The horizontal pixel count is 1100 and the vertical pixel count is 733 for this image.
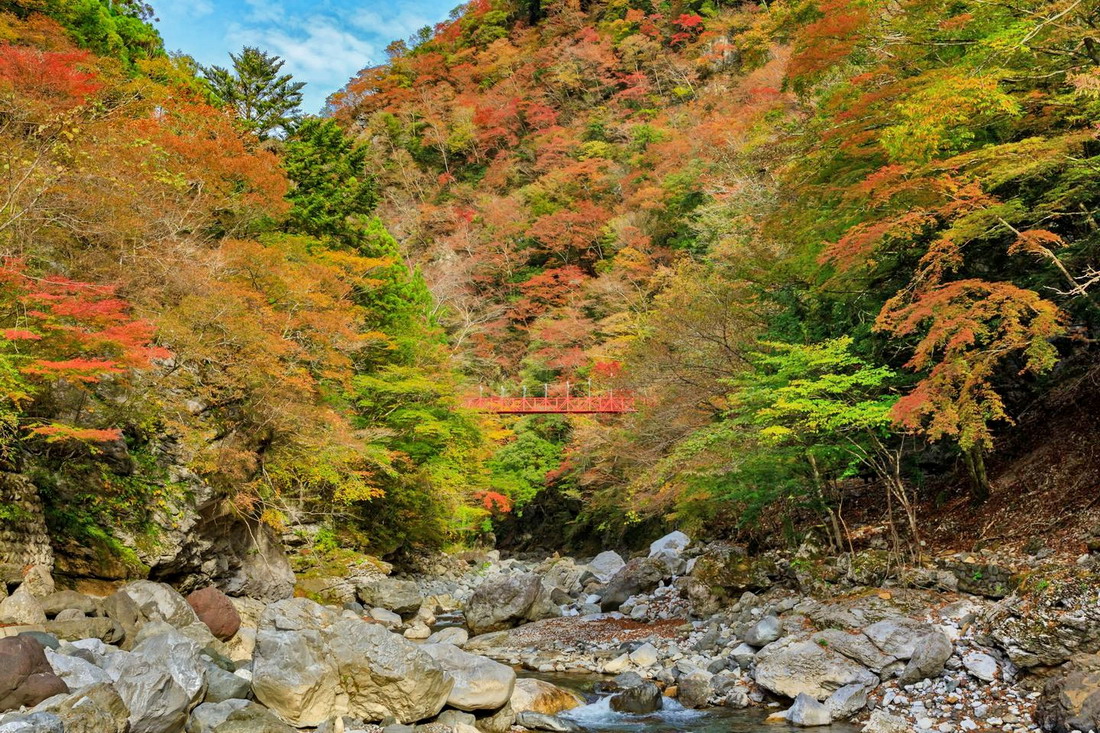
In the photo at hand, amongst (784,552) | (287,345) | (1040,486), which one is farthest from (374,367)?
(1040,486)

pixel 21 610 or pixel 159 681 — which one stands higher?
pixel 21 610

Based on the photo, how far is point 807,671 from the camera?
6676 millimetres

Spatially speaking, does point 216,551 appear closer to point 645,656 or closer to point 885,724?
point 645,656

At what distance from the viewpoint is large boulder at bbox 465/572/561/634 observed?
11836 millimetres

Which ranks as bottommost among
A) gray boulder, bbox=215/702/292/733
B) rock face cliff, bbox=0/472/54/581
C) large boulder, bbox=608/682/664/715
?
large boulder, bbox=608/682/664/715

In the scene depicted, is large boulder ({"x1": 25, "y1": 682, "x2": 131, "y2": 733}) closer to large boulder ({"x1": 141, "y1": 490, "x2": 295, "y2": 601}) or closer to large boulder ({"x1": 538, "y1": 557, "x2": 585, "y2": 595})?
large boulder ({"x1": 141, "y1": 490, "x2": 295, "y2": 601})

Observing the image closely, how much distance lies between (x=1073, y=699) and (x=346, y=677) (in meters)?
5.76

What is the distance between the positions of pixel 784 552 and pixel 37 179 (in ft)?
38.6

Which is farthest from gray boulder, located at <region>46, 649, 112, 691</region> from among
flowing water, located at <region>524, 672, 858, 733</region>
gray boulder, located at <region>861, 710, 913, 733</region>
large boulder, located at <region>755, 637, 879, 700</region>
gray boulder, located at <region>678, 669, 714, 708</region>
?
gray boulder, located at <region>861, 710, 913, 733</region>

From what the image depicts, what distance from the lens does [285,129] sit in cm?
1969

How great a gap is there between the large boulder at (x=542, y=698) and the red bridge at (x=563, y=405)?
30.7 ft

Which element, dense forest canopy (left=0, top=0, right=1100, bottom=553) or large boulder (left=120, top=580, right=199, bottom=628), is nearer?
dense forest canopy (left=0, top=0, right=1100, bottom=553)

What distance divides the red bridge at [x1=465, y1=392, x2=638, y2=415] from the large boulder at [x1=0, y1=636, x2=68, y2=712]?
41.2 ft

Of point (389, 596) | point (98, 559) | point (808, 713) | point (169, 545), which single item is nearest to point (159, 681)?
point (98, 559)
